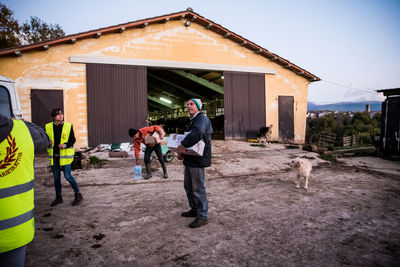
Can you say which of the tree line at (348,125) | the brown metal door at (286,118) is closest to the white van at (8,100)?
the brown metal door at (286,118)

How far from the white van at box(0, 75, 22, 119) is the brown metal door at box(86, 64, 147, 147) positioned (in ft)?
21.8

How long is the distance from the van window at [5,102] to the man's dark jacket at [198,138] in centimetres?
278

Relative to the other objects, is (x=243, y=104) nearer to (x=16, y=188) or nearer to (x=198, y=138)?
(x=198, y=138)

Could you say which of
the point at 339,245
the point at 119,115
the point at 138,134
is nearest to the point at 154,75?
the point at 119,115

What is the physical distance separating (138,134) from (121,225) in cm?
Answer: 289

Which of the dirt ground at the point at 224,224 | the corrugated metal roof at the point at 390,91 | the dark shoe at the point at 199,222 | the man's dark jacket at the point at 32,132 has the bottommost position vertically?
the dirt ground at the point at 224,224

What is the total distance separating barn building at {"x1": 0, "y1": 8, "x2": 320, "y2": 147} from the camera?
9281 mm

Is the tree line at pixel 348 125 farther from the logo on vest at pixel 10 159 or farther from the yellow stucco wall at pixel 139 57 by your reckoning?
the logo on vest at pixel 10 159

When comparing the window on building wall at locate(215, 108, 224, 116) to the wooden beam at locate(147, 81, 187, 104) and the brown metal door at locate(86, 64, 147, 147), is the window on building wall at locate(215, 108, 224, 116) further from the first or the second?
the brown metal door at locate(86, 64, 147, 147)

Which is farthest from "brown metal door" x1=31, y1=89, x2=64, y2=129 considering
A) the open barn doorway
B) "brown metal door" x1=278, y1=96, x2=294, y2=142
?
"brown metal door" x1=278, y1=96, x2=294, y2=142

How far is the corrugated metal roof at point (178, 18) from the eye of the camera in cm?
887

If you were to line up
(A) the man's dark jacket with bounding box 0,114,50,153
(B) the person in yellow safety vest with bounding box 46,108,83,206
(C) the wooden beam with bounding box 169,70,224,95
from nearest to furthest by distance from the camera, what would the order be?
(A) the man's dark jacket with bounding box 0,114,50,153 < (B) the person in yellow safety vest with bounding box 46,108,83,206 < (C) the wooden beam with bounding box 169,70,224,95

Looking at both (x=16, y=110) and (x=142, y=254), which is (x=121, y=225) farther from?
(x=16, y=110)

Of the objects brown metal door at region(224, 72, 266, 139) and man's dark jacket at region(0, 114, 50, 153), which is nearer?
man's dark jacket at region(0, 114, 50, 153)
